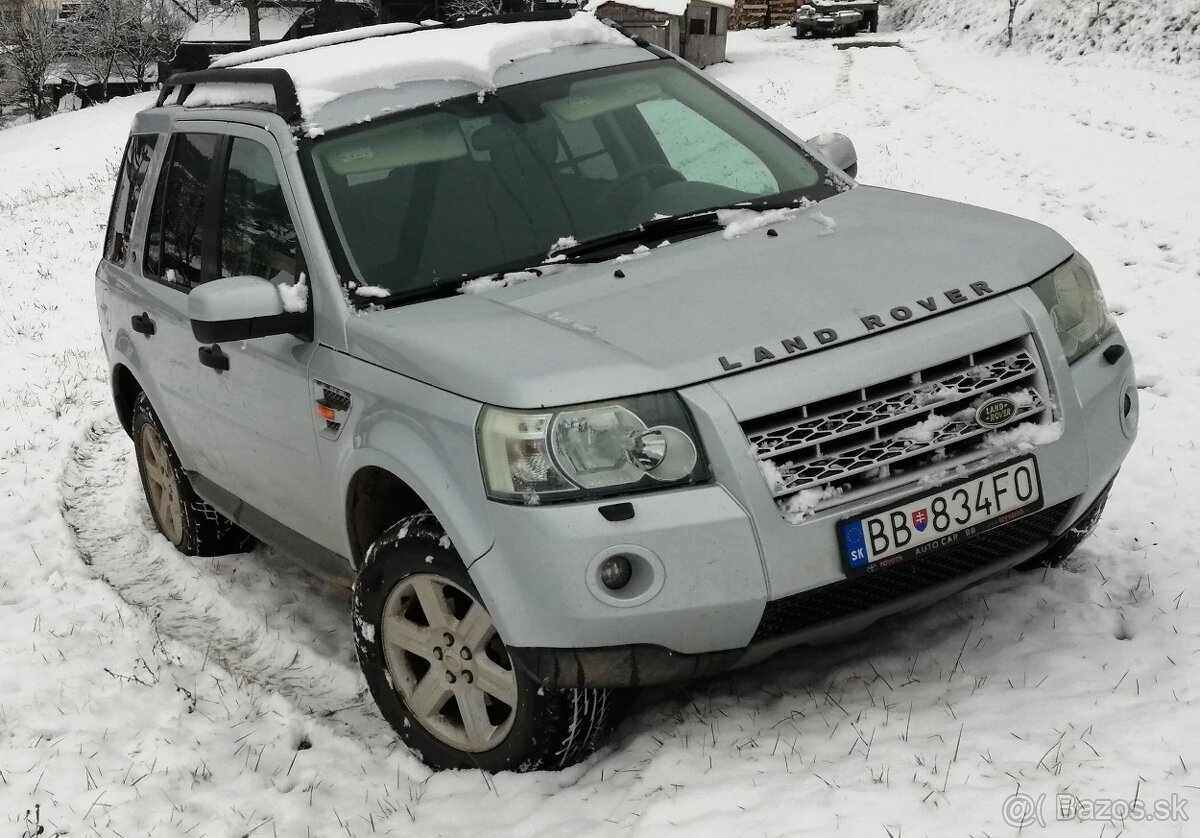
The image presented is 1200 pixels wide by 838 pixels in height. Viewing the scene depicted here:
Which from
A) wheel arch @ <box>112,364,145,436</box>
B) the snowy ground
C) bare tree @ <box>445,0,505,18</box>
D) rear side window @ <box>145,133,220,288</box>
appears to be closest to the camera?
the snowy ground

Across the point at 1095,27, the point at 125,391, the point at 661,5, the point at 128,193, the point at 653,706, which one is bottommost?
the point at 1095,27

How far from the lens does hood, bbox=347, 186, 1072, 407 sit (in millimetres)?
3068

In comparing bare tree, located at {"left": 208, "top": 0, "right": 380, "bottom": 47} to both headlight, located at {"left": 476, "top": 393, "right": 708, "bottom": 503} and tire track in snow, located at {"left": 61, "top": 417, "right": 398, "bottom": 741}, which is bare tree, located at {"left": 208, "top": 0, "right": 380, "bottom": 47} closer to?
tire track in snow, located at {"left": 61, "top": 417, "right": 398, "bottom": 741}

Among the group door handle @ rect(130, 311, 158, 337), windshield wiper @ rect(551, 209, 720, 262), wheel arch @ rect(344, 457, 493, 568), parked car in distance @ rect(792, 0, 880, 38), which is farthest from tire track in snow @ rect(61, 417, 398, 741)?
parked car in distance @ rect(792, 0, 880, 38)

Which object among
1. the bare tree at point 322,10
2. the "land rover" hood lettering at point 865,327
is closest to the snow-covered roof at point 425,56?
the "land rover" hood lettering at point 865,327

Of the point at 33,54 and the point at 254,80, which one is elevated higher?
the point at 254,80

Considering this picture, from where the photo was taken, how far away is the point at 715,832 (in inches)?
118

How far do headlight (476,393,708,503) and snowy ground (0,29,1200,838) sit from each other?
0.85 meters

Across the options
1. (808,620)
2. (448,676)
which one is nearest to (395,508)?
(448,676)

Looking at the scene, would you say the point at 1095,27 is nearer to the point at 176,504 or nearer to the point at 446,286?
the point at 176,504

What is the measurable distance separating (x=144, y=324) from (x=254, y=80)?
1260 millimetres

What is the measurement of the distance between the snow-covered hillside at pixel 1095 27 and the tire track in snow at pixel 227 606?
59.4 ft

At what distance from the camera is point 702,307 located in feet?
10.9

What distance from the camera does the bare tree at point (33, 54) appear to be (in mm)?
59500
